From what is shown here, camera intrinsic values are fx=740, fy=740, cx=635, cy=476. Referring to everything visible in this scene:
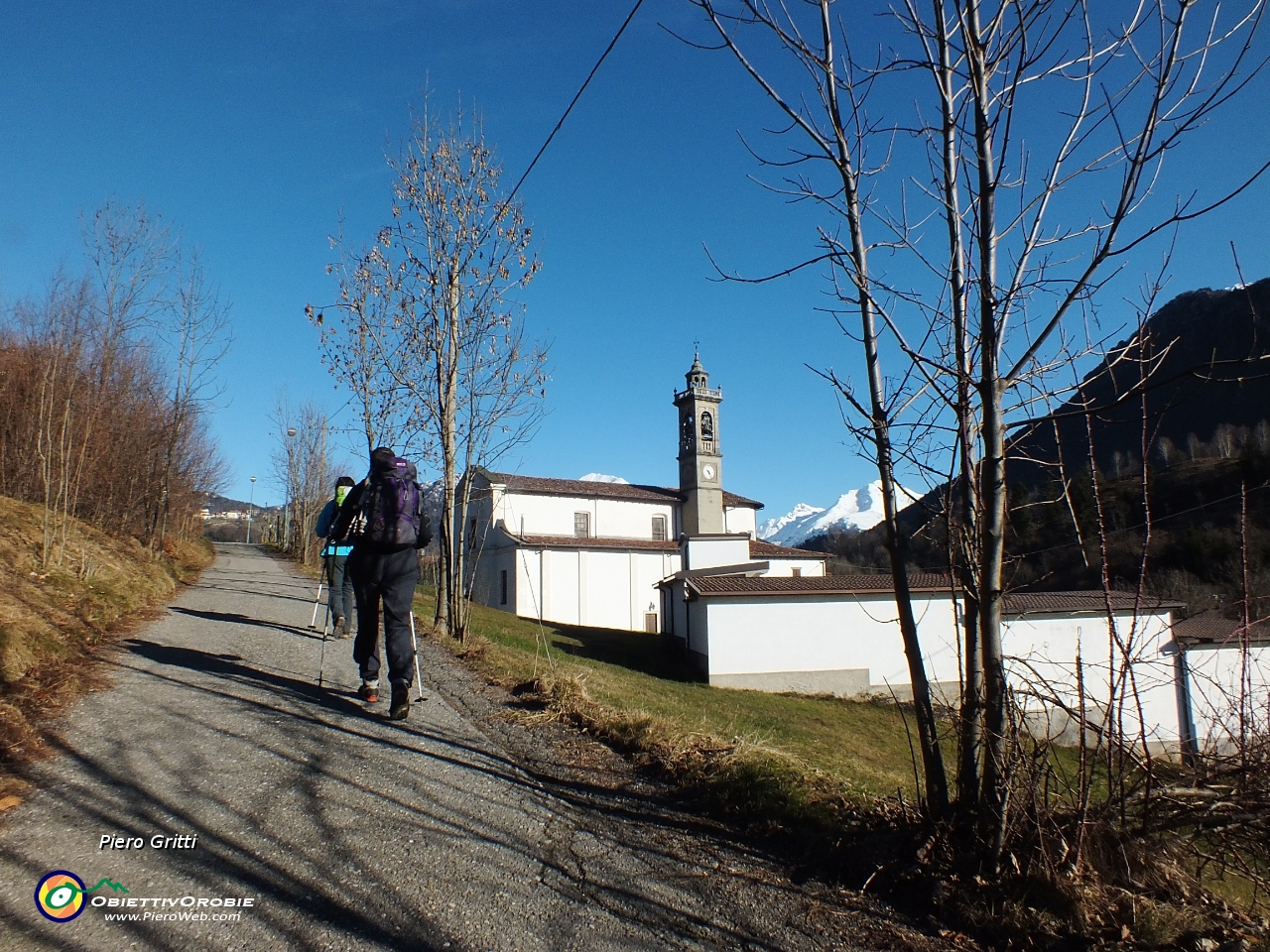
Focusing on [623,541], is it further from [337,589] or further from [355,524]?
[355,524]

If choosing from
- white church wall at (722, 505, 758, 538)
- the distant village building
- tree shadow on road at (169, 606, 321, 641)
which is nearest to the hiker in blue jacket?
tree shadow on road at (169, 606, 321, 641)

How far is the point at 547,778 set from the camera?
14.1ft

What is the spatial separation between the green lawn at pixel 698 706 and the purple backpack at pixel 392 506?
197 centimetres

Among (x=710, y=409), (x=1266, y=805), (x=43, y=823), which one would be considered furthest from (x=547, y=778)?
(x=710, y=409)

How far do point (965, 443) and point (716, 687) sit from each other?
22.9m

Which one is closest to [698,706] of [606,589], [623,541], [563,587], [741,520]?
[563,587]

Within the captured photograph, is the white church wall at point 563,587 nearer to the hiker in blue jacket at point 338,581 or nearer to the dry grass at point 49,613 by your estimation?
the dry grass at point 49,613

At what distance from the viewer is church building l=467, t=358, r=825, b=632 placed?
43812 mm

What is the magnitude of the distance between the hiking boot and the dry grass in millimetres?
1950

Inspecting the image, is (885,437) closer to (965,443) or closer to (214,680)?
(965,443)

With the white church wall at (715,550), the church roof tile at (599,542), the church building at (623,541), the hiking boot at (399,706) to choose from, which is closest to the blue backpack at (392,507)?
the hiking boot at (399,706)

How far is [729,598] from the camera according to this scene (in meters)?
26.5

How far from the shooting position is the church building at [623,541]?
4381 centimetres

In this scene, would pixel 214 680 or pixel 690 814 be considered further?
pixel 214 680
